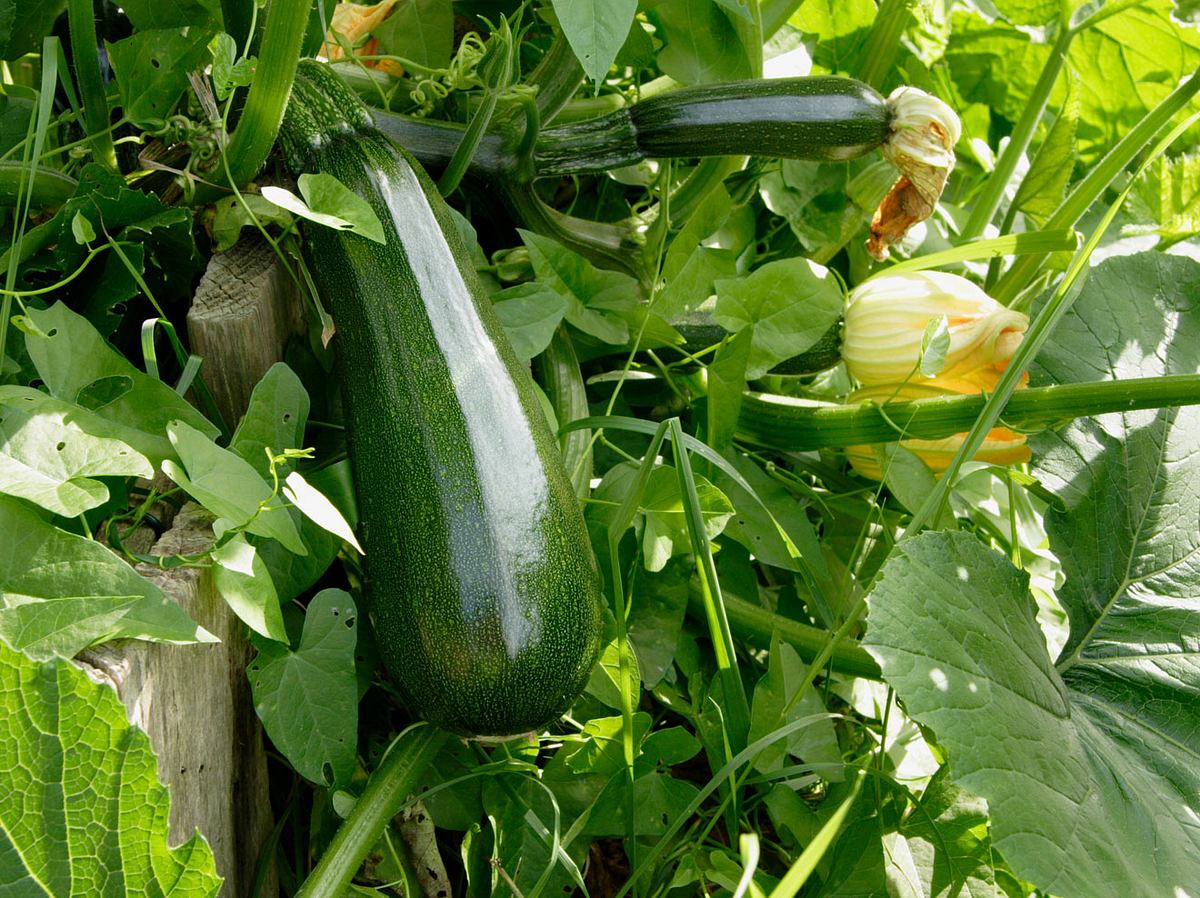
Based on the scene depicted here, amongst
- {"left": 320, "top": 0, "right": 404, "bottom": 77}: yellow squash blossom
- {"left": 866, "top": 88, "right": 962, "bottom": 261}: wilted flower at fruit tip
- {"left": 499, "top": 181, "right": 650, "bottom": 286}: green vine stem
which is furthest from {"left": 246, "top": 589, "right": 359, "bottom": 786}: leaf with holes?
{"left": 866, "top": 88, "right": 962, "bottom": 261}: wilted flower at fruit tip

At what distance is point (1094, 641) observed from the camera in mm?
1291

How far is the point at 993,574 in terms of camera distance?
1.15 metres

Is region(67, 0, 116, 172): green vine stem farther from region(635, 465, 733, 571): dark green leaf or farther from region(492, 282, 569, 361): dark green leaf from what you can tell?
region(635, 465, 733, 571): dark green leaf

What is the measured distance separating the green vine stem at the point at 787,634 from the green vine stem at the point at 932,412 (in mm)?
249

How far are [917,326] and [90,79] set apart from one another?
3.44ft

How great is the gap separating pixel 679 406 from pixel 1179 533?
26.1 inches

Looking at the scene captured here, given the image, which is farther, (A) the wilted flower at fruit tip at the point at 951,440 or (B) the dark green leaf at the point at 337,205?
(A) the wilted flower at fruit tip at the point at 951,440

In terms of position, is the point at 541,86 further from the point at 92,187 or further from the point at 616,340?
the point at 92,187

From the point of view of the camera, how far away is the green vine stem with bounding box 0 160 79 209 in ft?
4.00

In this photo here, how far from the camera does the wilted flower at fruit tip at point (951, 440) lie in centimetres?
146

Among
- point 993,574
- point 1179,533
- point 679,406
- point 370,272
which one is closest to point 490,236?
point 679,406

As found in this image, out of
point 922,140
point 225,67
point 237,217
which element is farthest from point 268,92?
point 922,140

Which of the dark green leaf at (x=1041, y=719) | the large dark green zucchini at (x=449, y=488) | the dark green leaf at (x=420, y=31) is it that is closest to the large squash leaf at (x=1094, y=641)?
the dark green leaf at (x=1041, y=719)

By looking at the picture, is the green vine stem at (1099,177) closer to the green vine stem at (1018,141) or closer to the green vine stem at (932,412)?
the green vine stem at (1018,141)
